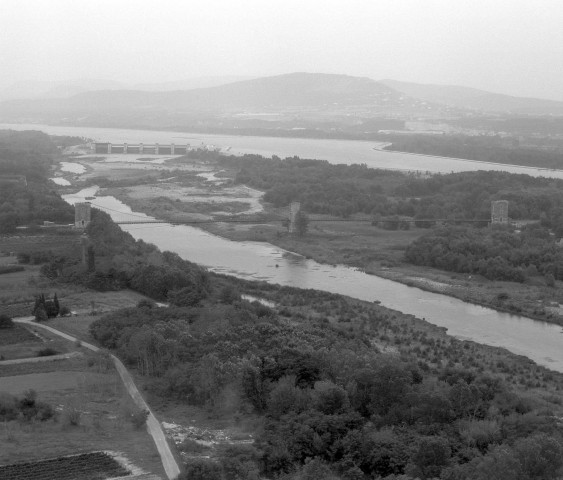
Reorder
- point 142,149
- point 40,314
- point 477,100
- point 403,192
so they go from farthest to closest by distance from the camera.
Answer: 1. point 477,100
2. point 142,149
3. point 403,192
4. point 40,314

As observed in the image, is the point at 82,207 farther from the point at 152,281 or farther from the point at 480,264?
the point at 480,264

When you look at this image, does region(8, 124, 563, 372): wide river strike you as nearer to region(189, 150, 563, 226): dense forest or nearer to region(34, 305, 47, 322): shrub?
region(189, 150, 563, 226): dense forest

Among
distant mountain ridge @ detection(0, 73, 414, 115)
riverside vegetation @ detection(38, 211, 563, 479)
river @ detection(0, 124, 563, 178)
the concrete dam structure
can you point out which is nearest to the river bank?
riverside vegetation @ detection(38, 211, 563, 479)

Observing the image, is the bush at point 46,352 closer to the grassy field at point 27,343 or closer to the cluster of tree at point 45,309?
the grassy field at point 27,343

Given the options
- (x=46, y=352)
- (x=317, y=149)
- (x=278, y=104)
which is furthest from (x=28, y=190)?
(x=278, y=104)

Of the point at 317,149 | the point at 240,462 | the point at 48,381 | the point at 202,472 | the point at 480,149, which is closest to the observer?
the point at 202,472

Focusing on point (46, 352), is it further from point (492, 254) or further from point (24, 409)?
point (492, 254)
